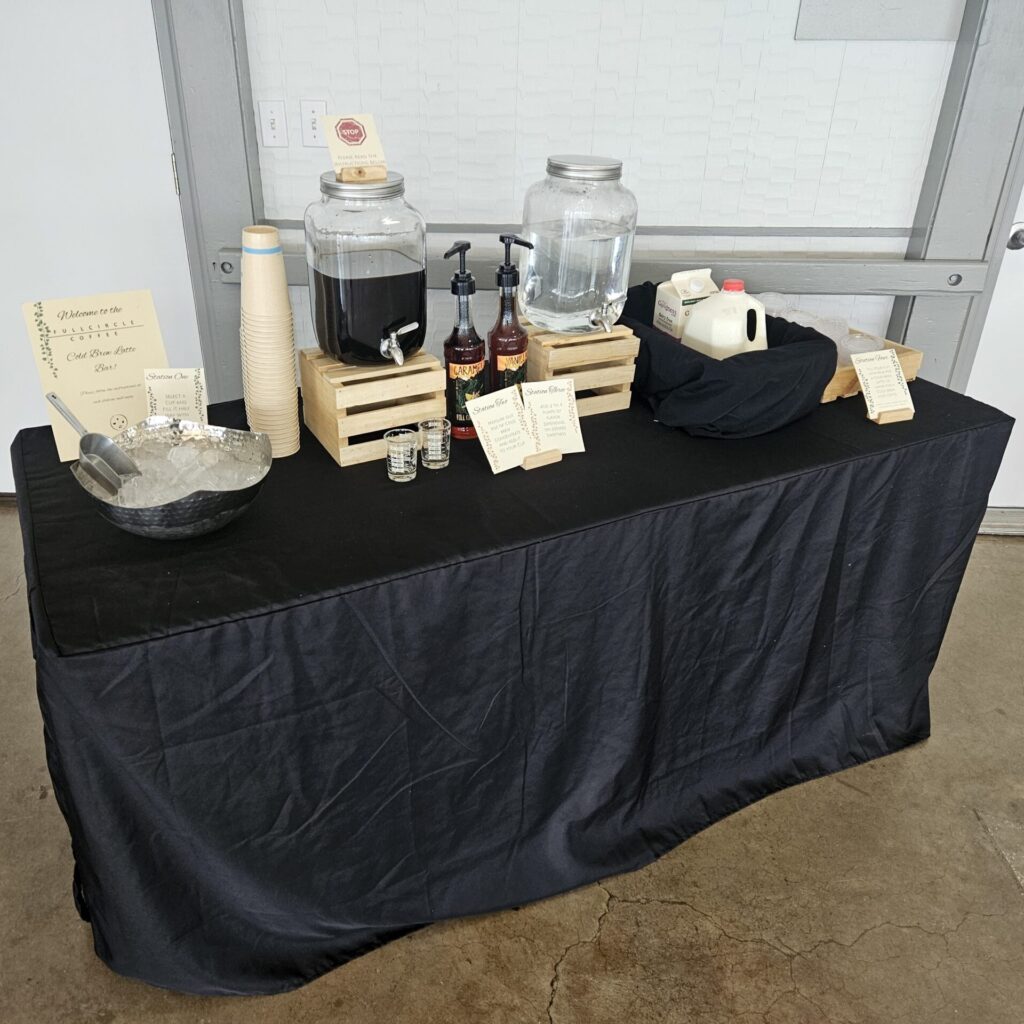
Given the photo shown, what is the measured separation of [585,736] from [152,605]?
2.34ft

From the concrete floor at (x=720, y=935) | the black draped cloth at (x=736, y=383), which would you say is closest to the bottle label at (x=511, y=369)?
the black draped cloth at (x=736, y=383)

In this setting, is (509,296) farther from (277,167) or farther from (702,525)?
(277,167)

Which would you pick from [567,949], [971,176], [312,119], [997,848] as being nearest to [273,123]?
[312,119]

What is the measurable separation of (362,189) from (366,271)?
165 millimetres

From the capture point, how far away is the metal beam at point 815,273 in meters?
1.93

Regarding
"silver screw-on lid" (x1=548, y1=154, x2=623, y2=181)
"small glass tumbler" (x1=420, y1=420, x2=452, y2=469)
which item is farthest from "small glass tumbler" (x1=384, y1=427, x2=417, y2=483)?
"silver screw-on lid" (x1=548, y1=154, x2=623, y2=181)

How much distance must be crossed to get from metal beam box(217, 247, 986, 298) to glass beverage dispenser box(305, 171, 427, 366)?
1.82ft

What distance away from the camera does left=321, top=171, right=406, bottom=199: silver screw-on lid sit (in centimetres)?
122

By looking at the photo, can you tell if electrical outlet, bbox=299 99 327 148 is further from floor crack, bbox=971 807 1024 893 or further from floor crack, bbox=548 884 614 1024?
floor crack, bbox=971 807 1024 893

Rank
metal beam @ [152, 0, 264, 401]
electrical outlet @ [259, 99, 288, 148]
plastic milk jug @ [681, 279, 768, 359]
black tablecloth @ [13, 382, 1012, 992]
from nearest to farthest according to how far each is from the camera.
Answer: black tablecloth @ [13, 382, 1012, 992] → plastic milk jug @ [681, 279, 768, 359] → metal beam @ [152, 0, 264, 401] → electrical outlet @ [259, 99, 288, 148]

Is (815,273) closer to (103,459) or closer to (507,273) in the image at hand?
(507,273)

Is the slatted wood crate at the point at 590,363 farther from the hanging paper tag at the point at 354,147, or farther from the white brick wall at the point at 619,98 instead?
the white brick wall at the point at 619,98

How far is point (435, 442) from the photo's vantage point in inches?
51.8

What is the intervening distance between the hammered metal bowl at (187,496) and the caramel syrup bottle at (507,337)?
15.6 inches
